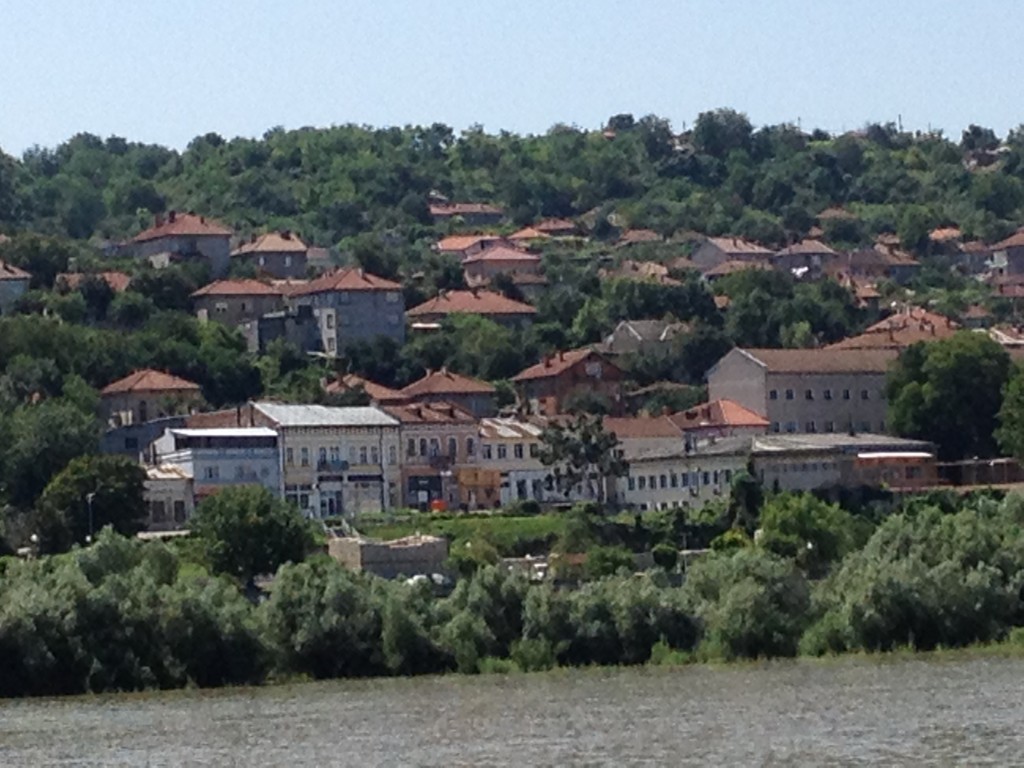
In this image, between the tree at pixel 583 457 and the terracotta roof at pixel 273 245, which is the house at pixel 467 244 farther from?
the tree at pixel 583 457

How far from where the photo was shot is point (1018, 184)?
191625 mm

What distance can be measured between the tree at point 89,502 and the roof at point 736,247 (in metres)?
74.0

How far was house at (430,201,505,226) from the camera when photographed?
584 ft

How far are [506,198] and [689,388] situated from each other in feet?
244

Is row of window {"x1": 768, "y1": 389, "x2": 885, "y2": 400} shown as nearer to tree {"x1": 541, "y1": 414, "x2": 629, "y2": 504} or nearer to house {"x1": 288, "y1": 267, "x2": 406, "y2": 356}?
tree {"x1": 541, "y1": 414, "x2": 629, "y2": 504}

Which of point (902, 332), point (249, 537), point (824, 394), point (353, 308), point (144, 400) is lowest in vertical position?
point (249, 537)

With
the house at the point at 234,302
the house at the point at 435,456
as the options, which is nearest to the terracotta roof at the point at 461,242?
the house at the point at 234,302

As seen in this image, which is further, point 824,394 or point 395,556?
point 824,394

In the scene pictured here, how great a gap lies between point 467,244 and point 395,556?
76.8 metres

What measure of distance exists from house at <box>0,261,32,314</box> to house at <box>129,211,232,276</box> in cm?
1023

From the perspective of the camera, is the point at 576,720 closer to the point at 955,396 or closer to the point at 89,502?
the point at 89,502

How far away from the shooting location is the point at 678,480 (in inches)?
3888

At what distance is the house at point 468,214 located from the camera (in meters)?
178

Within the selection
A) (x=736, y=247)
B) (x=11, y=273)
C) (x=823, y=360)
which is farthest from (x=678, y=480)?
(x=736, y=247)
